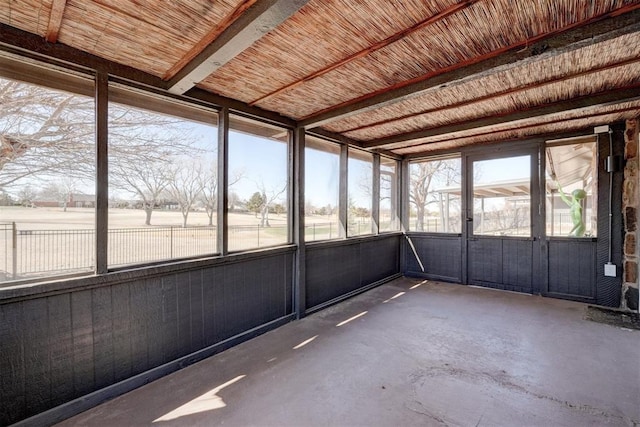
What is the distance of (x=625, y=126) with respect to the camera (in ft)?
13.3

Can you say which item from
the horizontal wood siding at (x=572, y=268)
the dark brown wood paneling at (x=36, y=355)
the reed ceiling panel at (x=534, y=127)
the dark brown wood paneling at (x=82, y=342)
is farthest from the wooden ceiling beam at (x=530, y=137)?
the dark brown wood paneling at (x=36, y=355)

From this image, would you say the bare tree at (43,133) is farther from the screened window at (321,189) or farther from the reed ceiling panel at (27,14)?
the screened window at (321,189)

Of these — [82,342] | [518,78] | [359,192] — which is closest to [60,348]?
[82,342]

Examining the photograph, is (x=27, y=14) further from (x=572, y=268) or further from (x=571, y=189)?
(x=572, y=268)

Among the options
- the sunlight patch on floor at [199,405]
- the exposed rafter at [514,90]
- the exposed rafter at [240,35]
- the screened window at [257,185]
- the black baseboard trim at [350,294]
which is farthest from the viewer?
the black baseboard trim at [350,294]

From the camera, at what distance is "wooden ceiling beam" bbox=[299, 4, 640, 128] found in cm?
183

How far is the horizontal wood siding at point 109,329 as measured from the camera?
1.89 meters

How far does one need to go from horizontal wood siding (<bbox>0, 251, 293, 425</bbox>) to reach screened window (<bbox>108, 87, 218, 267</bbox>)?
0.28 metres

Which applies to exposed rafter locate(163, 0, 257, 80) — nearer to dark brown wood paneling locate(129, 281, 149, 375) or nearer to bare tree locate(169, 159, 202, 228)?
bare tree locate(169, 159, 202, 228)

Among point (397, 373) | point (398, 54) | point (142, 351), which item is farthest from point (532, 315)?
point (142, 351)

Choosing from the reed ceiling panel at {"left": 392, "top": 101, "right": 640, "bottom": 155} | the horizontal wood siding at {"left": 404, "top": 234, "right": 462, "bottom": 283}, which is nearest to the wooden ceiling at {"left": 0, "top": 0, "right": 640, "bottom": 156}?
the reed ceiling panel at {"left": 392, "top": 101, "right": 640, "bottom": 155}

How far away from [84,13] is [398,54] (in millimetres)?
2058

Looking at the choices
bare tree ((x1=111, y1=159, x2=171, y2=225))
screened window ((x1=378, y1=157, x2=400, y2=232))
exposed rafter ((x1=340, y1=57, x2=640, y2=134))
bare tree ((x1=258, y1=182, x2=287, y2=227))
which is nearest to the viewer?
bare tree ((x1=111, y1=159, x2=171, y2=225))

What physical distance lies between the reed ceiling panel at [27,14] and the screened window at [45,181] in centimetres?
36
